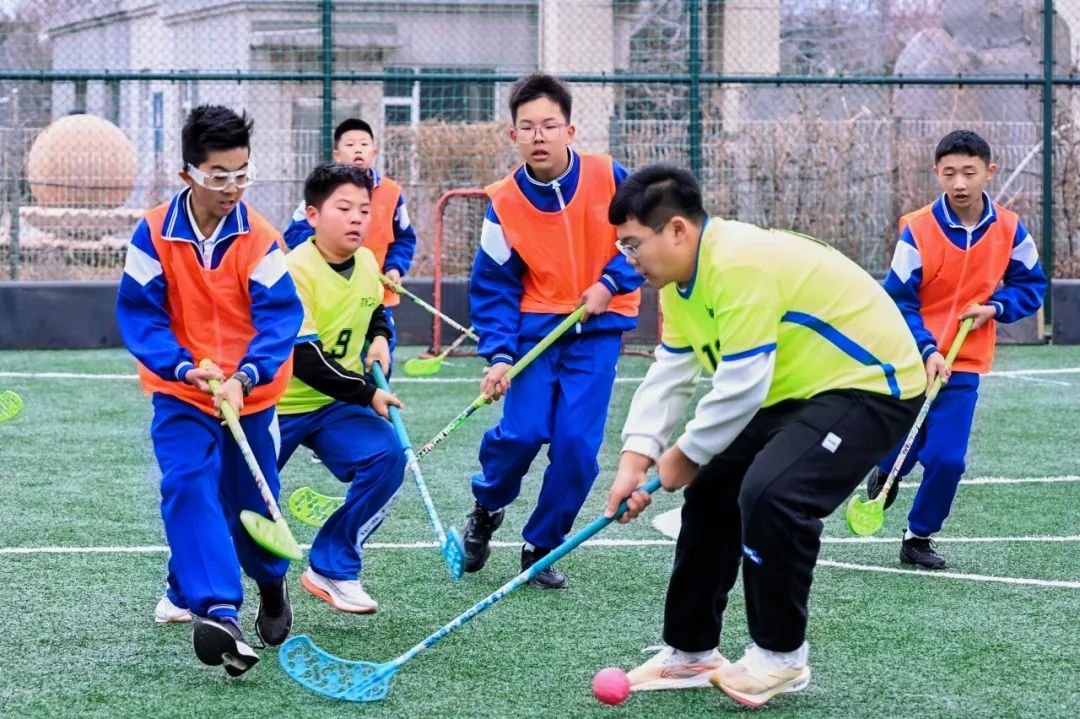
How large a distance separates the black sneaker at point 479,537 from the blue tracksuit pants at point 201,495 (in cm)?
119

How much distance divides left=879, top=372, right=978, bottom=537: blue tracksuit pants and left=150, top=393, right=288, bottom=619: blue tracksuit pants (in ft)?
8.10

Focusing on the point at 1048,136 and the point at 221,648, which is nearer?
the point at 221,648

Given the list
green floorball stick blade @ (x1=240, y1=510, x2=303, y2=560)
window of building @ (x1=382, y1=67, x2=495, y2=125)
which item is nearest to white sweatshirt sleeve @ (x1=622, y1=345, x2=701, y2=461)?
green floorball stick blade @ (x1=240, y1=510, x2=303, y2=560)

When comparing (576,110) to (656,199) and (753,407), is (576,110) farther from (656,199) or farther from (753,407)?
(753,407)

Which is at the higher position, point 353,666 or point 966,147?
point 966,147

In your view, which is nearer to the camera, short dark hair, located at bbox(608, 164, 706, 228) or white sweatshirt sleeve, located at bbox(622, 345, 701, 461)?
short dark hair, located at bbox(608, 164, 706, 228)

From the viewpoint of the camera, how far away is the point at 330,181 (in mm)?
5480

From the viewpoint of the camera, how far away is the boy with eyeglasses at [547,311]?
5699mm

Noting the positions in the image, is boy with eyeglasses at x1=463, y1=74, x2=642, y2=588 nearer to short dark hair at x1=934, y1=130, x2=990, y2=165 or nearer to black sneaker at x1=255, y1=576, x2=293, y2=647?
black sneaker at x1=255, y1=576, x2=293, y2=647

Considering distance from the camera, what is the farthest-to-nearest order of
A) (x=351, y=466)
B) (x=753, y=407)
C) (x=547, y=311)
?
(x=547, y=311) < (x=351, y=466) < (x=753, y=407)

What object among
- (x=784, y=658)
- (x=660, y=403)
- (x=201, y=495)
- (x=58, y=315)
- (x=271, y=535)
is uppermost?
(x=660, y=403)

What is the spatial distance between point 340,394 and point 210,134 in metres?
1.03

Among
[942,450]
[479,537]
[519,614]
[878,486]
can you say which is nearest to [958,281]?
[942,450]

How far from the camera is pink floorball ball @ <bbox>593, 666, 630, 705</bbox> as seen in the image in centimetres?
416
